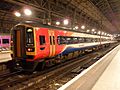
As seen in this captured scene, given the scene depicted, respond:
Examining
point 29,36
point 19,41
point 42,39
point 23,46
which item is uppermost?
point 29,36

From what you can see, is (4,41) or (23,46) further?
(4,41)

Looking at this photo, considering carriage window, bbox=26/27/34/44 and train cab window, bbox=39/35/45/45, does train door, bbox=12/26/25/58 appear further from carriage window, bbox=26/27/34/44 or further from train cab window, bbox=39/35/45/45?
train cab window, bbox=39/35/45/45

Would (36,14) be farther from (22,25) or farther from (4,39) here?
(22,25)

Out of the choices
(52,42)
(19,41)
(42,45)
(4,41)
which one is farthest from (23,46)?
(4,41)

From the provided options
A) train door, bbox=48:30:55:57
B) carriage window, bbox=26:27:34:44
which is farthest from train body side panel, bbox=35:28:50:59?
train door, bbox=48:30:55:57

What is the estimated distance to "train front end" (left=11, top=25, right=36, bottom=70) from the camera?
9.47 m

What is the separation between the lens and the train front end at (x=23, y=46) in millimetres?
9469

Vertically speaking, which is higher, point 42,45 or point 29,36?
point 29,36

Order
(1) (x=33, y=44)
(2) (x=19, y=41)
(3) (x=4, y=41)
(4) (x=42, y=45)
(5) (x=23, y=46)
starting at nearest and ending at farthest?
1. (1) (x=33, y=44)
2. (5) (x=23, y=46)
3. (4) (x=42, y=45)
4. (2) (x=19, y=41)
5. (3) (x=4, y=41)

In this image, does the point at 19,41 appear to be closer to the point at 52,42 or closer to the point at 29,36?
the point at 29,36

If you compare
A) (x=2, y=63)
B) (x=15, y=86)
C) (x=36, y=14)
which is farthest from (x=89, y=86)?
(x=36, y=14)

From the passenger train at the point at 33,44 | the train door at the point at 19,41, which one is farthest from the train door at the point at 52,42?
the train door at the point at 19,41

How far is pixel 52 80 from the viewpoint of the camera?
28.7 ft

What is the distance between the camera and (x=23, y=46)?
9.83 meters
